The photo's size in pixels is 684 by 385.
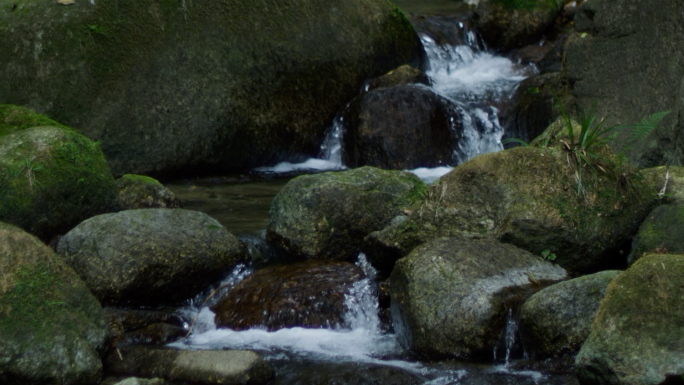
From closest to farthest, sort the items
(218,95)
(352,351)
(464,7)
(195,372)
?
(195,372) < (352,351) < (218,95) < (464,7)

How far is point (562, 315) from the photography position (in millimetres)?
4516

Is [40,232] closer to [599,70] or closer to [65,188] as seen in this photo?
[65,188]

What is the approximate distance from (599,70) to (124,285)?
4743 millimetres

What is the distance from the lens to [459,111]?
1045cm

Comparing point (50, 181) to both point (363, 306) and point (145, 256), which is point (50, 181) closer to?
point (145, 256)

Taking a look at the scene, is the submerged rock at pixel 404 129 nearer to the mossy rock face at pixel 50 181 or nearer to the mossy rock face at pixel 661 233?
the mossy rock face at pixel 50 181

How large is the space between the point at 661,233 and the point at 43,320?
3.60 m

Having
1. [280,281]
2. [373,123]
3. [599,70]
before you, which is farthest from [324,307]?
[373,123]

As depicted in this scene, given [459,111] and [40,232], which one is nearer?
[40,232]

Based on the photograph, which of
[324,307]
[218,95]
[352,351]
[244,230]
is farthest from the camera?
[218,95]

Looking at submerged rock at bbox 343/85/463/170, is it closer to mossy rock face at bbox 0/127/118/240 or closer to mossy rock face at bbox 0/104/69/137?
mossy rock face at bbox 0/104/69/137

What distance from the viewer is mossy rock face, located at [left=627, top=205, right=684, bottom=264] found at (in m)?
5.12

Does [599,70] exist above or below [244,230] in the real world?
above

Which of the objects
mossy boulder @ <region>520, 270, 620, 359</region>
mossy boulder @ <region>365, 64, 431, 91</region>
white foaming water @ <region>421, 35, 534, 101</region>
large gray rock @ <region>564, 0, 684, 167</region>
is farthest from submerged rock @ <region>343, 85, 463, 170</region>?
mossy boulder @ <region>520, 270, 620, 359</region>
